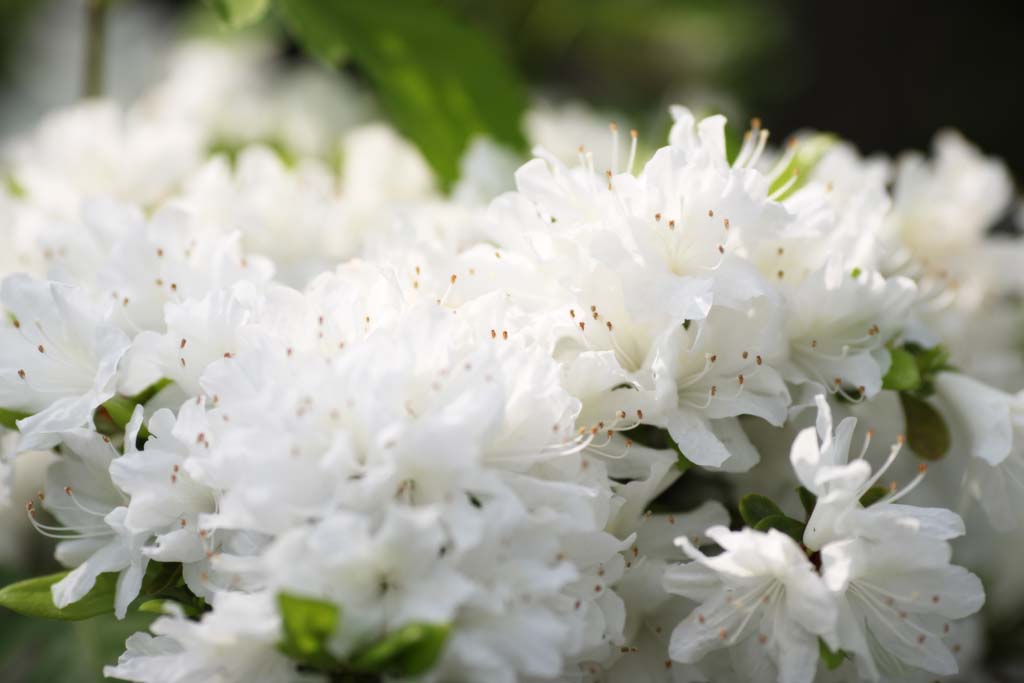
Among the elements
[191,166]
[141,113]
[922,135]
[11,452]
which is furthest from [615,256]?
[922,135]

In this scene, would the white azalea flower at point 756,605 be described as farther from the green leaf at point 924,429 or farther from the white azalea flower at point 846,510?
the green leaf at point 924,429

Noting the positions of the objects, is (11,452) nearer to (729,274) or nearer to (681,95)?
(729,274)

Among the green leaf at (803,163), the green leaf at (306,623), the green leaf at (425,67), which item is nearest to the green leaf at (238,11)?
the green leaf at (425,67)

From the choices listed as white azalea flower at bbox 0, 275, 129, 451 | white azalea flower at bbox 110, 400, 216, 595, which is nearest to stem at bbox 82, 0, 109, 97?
white azalea flower at bbox 0, 275, 129, 451

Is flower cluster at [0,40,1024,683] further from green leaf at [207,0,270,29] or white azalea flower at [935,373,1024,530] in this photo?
green leaf at [207,0,270,29]

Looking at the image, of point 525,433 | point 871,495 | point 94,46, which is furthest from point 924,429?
point 94,46

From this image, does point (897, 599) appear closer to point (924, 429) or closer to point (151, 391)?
point (924, 429)

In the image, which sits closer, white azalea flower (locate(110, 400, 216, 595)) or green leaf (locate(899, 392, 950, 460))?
white azalea flower (locate(110, 400, 216, 595))
